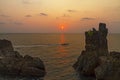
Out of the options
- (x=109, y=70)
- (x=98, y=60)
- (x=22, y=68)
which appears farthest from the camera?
(x=22, y=68)

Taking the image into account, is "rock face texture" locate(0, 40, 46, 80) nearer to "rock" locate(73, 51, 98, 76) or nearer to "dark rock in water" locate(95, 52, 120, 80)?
"rock" locate(73, 51, 98, 76)

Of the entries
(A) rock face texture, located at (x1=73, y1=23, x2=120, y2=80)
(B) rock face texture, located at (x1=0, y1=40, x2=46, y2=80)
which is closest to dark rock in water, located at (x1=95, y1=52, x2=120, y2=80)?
(A) rock face texture, located at (x1=73, y1=23, x2=120, y2=80)

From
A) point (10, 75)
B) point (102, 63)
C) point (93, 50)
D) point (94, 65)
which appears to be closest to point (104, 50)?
point (93, 50)

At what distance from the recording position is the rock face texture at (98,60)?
55.9 m

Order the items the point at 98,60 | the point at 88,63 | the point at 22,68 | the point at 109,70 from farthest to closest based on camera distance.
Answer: the point at 88,63 < the point at 22,68 < the point at 98,60 < the point at 109,70

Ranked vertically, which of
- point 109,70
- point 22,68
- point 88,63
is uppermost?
point 109,70

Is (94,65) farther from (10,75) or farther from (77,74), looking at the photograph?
(10,75)

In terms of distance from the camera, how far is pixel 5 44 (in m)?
104

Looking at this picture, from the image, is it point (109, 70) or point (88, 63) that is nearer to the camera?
point (109, 70)

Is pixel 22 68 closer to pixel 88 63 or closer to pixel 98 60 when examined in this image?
pixel 88 63

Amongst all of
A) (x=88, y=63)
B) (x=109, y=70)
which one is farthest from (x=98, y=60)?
(x=109, y=70)

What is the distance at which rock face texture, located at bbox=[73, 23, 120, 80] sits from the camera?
5588cm

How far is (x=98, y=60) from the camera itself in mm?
64812

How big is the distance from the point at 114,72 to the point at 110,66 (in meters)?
1.84
